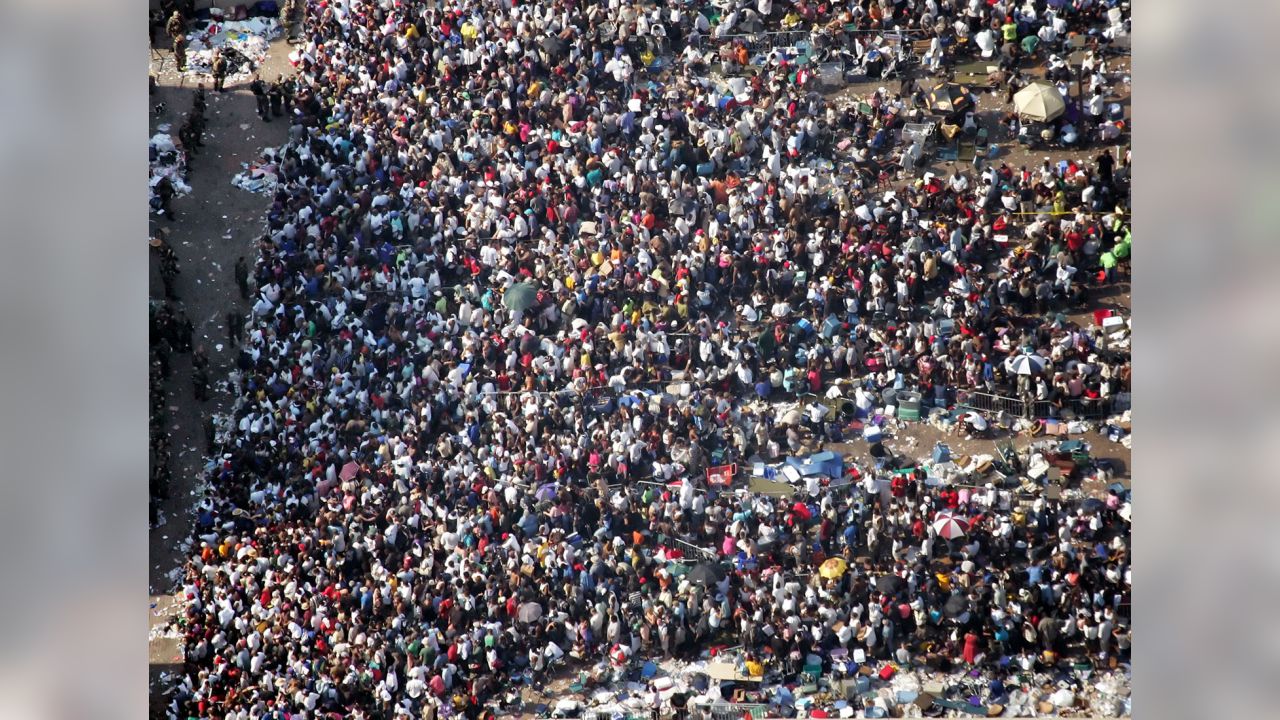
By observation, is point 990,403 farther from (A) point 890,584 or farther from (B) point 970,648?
(B) point 970,648

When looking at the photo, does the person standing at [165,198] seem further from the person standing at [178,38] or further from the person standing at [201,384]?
the person standing at [201,384]

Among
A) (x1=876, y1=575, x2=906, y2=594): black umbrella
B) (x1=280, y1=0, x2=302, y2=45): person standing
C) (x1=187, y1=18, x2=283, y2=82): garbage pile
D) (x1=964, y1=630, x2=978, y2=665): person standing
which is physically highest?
(x1=280, y1=0, x2=302, y2=45): person standing

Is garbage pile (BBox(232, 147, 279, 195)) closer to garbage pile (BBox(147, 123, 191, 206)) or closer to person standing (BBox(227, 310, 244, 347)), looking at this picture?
garbage pile (BBox(147, 123, 191, 206))

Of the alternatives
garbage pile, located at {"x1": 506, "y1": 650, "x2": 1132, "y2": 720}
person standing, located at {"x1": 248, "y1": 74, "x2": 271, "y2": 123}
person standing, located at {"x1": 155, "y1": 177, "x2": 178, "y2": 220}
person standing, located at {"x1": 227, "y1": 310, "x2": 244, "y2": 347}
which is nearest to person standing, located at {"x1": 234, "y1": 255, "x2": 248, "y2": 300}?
person standing, located at {"x1": 227, "y1": 310, "x2": 244, "y2": 347}

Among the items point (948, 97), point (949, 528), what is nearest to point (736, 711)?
point (949, 528)

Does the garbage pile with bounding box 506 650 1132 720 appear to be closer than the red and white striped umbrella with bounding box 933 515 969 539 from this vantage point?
Yes
